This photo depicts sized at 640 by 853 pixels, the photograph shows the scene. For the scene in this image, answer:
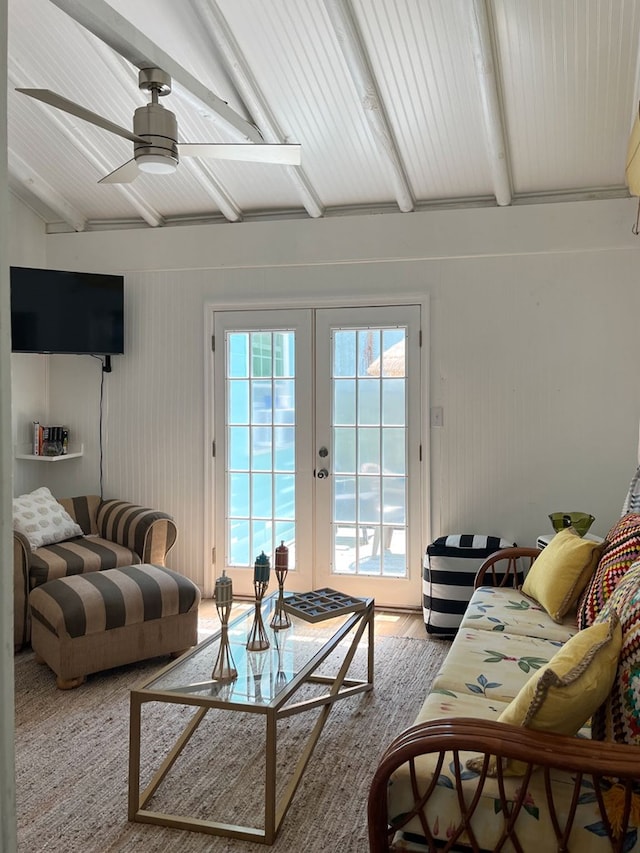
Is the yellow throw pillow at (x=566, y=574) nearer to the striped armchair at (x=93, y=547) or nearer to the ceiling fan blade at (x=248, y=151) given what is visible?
the ceiling fan blade at (x=248, y=151)

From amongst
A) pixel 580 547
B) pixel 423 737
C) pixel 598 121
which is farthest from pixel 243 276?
pixel 423 737

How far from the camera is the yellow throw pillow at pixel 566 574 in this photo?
2.96 meters

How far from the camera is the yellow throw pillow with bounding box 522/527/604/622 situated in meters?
2.96

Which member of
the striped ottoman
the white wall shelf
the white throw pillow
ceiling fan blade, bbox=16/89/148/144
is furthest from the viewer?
the white wall shelf

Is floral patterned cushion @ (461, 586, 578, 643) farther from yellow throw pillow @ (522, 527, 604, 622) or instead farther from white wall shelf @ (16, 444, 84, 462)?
white wall shelf @ (16, 444, 84, 462)

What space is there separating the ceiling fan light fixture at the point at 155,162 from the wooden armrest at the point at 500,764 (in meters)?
1.99

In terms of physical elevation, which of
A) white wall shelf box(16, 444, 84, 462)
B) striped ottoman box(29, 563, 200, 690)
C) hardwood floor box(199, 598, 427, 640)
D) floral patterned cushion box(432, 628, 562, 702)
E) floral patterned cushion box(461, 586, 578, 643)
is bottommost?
hardwood floor box(199, 598, 427, 640)

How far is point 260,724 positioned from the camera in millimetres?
3135

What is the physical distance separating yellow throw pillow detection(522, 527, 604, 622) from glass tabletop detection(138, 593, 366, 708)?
845mm

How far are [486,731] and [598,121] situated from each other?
3.18 meters

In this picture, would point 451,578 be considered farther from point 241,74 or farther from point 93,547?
point 241,74

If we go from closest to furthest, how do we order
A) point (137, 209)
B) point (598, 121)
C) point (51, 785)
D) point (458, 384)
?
point (51, 785)
point (598, 121)
point (458, 384)
point (137, 209)

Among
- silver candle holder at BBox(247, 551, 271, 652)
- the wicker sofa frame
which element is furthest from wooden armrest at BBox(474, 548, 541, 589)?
the wicker sofa frame

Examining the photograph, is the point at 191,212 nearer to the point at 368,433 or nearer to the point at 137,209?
the point at 137,209
